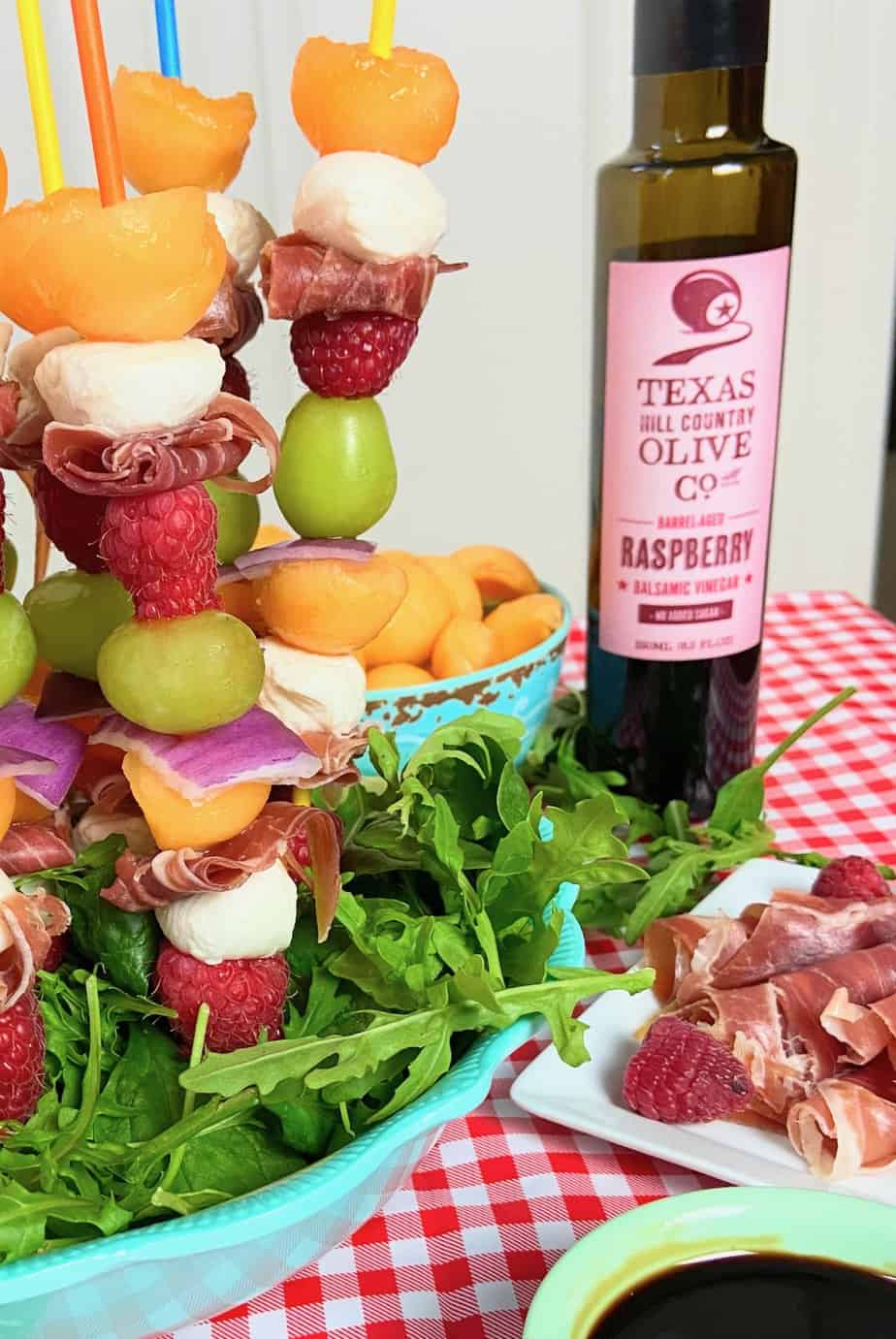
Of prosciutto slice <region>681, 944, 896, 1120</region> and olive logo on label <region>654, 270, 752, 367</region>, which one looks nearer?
prosciutto slice <region>681, 944, 896, 1120</region>

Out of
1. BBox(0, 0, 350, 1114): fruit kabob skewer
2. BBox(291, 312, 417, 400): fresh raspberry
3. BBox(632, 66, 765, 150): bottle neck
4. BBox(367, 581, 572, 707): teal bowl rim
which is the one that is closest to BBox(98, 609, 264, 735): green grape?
BBox(0, 0, 350, 1114): fruit kabob skewer

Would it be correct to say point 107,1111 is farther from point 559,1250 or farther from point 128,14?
point 128,14

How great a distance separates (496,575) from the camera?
945 mm

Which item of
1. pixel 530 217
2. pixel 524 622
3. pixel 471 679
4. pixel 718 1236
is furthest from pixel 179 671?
pixel 530 217

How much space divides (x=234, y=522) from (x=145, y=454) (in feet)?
0.41

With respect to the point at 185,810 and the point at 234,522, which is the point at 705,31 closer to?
the point at 234,522

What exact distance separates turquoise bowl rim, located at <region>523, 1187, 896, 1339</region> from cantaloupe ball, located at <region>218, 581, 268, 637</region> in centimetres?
24

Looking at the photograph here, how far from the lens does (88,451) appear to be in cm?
38

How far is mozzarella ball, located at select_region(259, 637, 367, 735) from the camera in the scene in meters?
0.47

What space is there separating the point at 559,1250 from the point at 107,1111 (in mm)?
172

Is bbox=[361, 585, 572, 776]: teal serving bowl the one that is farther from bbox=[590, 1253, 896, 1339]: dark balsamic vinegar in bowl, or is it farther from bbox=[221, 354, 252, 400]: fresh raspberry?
bbox=[590, 1253, 896, 1339]: dark balsamic vinegar in bowl

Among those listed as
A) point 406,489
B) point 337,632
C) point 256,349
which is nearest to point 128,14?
point 256,349

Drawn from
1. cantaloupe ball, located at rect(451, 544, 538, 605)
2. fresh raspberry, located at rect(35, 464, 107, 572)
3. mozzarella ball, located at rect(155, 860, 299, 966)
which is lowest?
cantaloupe ball, located at rect(451, 544, 538, 605)

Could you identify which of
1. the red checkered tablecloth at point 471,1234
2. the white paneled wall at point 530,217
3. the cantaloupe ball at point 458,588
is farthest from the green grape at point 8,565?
the white paneled wall at point 530,217
